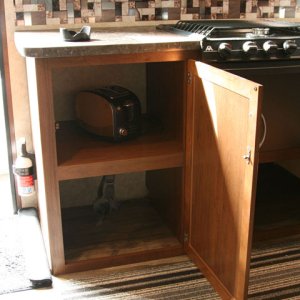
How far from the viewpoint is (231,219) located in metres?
1.59

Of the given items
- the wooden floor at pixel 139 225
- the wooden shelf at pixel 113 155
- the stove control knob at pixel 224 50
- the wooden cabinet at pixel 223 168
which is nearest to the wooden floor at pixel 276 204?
the wooden floor at pixel 139 225

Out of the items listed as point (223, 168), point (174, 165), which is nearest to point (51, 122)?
point (174, 165)

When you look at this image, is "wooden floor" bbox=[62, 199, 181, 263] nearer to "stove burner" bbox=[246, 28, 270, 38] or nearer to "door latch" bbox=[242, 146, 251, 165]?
"door latch" bbox=[242, 146, 251, 165]

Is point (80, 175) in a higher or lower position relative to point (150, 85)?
lower

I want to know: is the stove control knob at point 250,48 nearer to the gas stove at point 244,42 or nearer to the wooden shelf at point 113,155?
the gas stove at point 244,42

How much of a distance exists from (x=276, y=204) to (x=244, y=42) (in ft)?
3.32

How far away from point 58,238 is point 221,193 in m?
0.66

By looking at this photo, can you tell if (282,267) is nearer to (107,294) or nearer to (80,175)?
(107,294)

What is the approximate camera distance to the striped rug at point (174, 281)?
1.79m

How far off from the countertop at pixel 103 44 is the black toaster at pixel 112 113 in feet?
0.78

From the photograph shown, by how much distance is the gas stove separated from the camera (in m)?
1.74

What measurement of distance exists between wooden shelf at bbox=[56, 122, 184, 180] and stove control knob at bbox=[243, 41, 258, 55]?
459 mm

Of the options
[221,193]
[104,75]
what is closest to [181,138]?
[221,193]

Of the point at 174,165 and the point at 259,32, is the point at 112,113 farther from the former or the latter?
the point at 259,32
